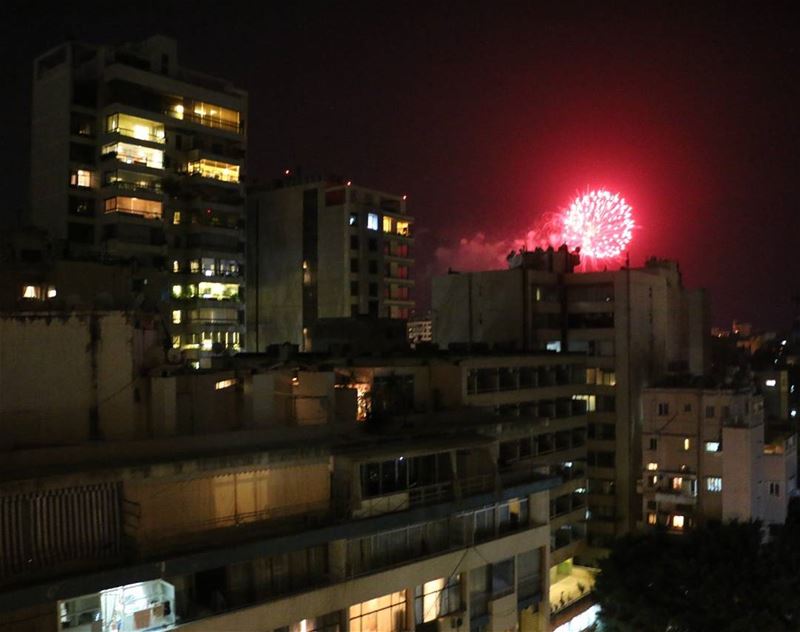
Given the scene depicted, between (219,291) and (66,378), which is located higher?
(219,291)

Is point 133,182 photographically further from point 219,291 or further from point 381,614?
point 381,614

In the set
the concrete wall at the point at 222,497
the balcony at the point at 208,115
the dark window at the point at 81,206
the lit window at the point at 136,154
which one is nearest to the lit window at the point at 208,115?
the balcony at the point at 208,115

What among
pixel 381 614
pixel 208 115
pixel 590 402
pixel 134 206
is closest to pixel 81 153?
pixel 134 206

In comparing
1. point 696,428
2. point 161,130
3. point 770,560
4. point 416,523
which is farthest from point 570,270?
point 416,523

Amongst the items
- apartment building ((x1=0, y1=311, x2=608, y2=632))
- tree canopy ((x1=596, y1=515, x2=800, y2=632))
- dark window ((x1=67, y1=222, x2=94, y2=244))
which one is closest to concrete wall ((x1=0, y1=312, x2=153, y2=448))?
apartment building ((x1=0, y1=311, x2=608, y2=632))

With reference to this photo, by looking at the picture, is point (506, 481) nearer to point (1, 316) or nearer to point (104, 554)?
point (104, 554)
